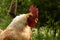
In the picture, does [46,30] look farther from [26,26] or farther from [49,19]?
[26,26]

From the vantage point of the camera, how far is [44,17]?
5.50 meters

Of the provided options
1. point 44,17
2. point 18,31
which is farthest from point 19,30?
point 44,17

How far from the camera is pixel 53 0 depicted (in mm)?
5066

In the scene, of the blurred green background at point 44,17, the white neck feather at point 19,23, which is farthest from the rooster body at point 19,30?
the blurred green background at point 44,17

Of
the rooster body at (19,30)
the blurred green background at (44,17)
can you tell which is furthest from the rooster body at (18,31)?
the blurred green background at (44,17)

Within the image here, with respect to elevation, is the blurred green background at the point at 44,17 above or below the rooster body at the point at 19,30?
above

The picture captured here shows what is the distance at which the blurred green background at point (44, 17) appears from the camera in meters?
5.24

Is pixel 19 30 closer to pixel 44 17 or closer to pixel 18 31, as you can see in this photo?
pixel 18 31

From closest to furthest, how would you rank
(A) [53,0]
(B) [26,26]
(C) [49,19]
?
(B) [26,26]
(A) [53,0]
(C) [49,19]

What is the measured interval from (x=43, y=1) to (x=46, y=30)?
25.7 inches

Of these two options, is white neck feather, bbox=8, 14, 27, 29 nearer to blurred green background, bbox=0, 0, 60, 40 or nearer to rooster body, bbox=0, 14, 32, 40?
rooster body, bbox=0, 14, 32, 40

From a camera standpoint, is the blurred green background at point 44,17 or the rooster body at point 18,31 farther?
the blurred green background at point 44,17

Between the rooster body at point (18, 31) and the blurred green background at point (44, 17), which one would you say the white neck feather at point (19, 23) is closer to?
the rooster body at point (18, 31)

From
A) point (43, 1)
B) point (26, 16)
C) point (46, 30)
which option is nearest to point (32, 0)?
point (43, 1)
